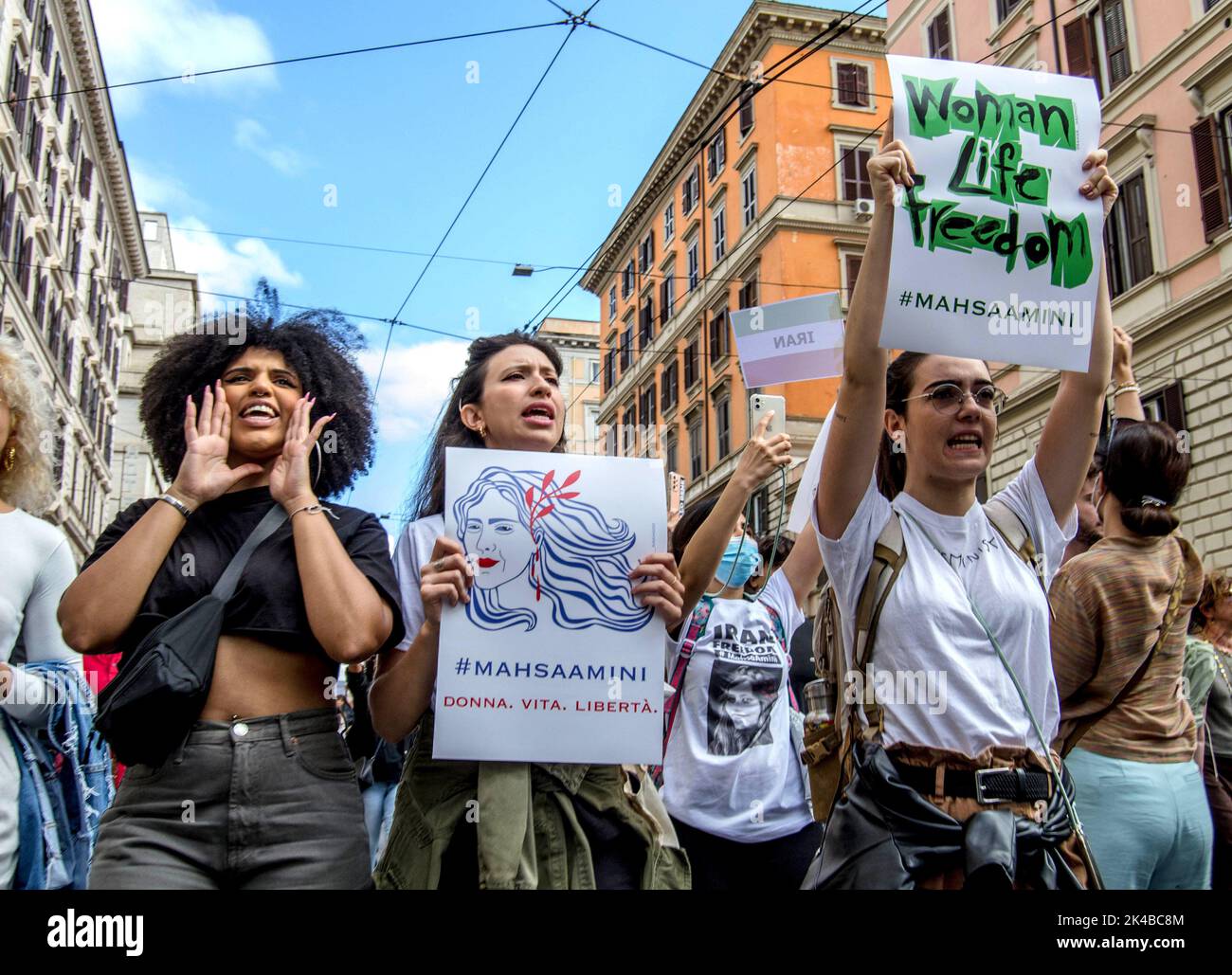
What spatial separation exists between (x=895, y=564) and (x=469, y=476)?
981 millimetres

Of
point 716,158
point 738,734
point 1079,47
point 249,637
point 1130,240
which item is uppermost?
point 716,158

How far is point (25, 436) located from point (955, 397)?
249cm

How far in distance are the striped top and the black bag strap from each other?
6.85 feet

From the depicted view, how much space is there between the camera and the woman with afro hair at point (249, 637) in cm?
224

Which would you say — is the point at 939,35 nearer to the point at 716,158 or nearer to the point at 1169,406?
the point at 1169,406

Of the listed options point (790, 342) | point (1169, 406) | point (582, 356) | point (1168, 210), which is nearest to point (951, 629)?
point (790, 342)

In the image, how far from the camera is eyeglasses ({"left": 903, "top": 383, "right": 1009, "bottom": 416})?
104 inches

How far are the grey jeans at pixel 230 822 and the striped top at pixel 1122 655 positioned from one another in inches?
77.9

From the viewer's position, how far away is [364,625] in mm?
2365

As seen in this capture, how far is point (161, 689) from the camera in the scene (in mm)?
2184

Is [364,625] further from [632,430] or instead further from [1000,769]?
[632,430]

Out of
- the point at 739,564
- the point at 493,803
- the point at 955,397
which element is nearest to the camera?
the point at 493,803

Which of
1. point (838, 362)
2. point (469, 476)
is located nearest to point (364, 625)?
point (469, 476)

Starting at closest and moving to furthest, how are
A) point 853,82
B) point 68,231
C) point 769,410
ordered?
1. point 769,410
2. point 853,82
3. point 68,231
